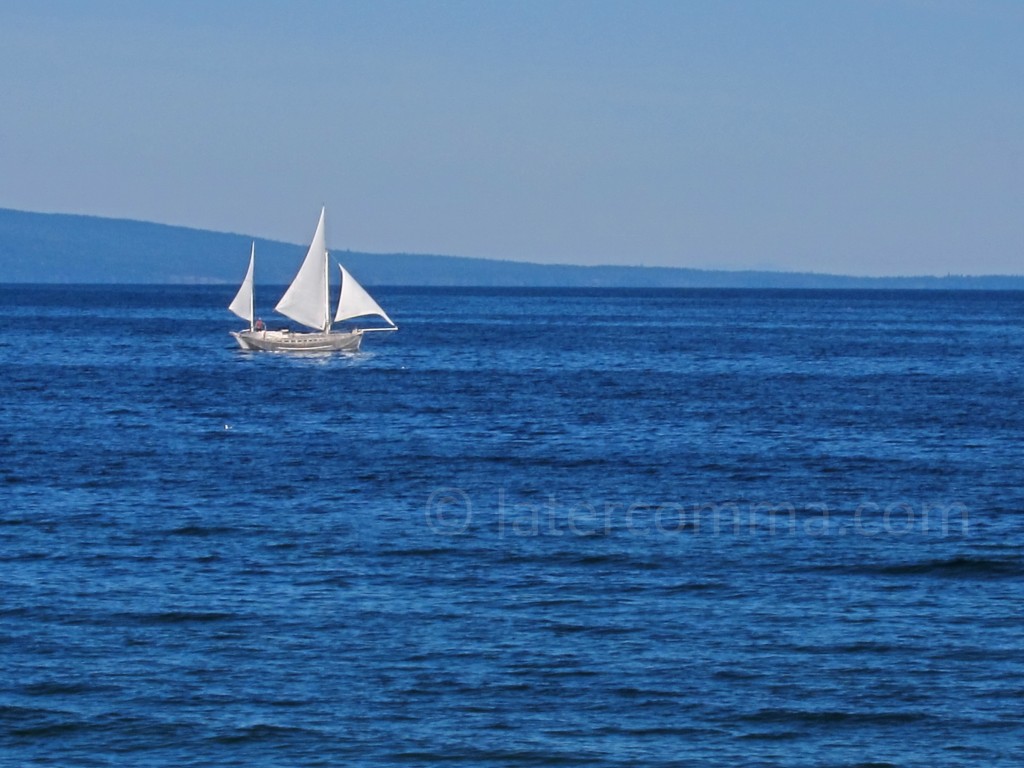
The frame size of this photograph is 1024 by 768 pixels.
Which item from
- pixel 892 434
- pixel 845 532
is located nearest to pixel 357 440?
pixel 892 434

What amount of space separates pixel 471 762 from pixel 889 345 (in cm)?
12514

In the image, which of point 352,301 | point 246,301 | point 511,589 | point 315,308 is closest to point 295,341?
point 315,308

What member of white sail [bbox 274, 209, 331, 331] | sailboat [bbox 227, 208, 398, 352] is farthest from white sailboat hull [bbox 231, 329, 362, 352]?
white sail [bbox 274, 209, 331, 331]

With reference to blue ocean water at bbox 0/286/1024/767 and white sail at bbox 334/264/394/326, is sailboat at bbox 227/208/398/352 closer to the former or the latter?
white sail at bbox 334/264/394/326

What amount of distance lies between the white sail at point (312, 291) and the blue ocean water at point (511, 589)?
4675 centimetres

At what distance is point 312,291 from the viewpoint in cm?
11719

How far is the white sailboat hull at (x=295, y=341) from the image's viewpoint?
4547 inches

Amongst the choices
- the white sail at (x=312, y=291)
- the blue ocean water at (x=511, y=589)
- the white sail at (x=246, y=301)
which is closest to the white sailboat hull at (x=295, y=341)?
the white sail at (x=312, y=291)

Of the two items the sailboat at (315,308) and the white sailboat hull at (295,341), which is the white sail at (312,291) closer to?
the sailboat at (315,308)

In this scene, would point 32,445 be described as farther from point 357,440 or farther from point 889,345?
point 889,345

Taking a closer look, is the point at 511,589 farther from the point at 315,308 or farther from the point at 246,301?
the point at 246,301

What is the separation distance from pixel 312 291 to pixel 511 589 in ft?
285

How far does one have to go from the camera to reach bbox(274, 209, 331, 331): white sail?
11519 cm

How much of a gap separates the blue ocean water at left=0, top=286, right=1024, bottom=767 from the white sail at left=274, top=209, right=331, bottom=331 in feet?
153
